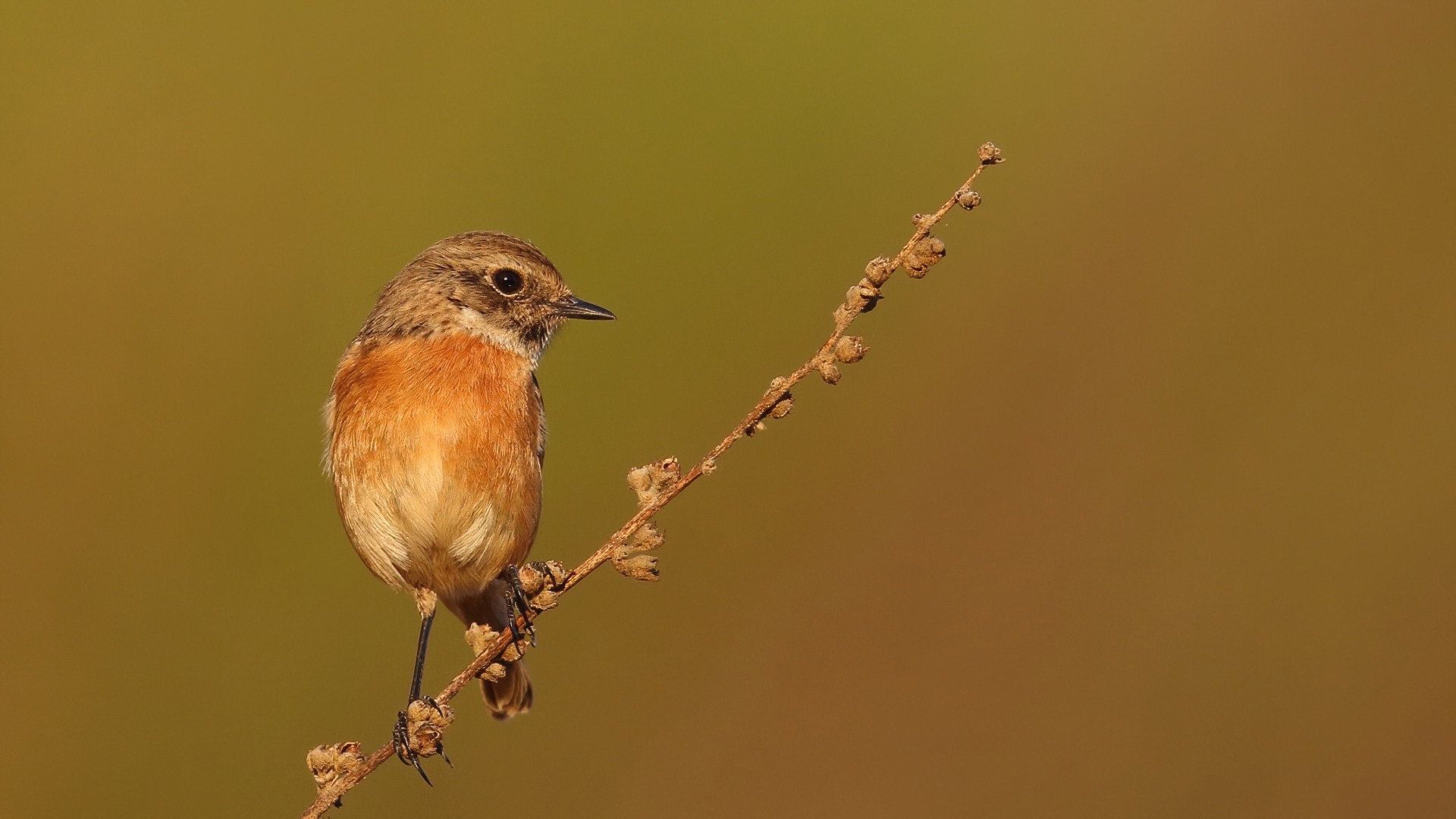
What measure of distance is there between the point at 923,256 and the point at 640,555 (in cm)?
95

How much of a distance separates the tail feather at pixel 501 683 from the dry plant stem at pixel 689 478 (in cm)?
170

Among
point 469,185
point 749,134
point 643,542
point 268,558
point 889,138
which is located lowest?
point 268,558

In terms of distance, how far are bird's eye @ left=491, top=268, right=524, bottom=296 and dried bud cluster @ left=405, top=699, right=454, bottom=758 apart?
1819 mm

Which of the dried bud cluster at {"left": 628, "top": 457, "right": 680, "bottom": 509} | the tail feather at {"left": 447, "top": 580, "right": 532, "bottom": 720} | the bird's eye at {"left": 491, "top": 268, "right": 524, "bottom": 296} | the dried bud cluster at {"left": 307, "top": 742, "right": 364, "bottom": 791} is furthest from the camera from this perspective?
the tail feather at {"left": 447, "top": 580, "right": 532, "bottom": 720}

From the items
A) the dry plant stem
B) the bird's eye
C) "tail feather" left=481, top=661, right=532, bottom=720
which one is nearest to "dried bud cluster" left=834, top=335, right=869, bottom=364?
the dry plant stem

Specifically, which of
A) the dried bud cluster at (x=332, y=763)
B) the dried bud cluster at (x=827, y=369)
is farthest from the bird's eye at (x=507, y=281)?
the dried bud cluster at (x=827, y=369)

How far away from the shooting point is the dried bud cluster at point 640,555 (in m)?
2.90

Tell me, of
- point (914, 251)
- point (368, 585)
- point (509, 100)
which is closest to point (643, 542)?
point (914, 251)

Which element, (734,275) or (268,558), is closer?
(268,558)

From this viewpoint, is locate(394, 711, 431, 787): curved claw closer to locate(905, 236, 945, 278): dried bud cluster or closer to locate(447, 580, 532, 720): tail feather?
locate(447, 580, 532, 720): tail feather

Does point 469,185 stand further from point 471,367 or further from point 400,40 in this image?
point 471,367

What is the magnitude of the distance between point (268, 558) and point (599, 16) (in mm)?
4441

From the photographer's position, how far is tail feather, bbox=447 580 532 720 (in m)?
4.92

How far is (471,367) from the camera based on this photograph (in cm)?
436
